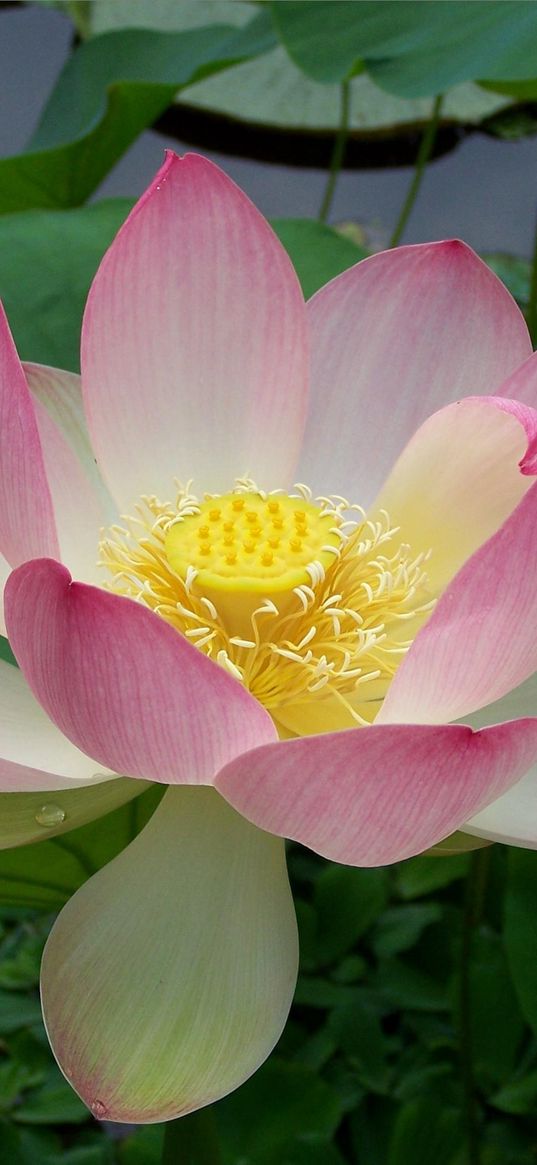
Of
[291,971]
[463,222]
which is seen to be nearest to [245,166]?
[463,222]

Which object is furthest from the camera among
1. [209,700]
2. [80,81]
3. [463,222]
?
[463,222]

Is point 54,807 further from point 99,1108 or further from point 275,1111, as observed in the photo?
point 275,1111

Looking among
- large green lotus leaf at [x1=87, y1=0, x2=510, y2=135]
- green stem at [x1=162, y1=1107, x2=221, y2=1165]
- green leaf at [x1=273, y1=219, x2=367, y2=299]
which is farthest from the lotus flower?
large green lotus leaf at [x1=87, y1=0, x2=510, y2=135]

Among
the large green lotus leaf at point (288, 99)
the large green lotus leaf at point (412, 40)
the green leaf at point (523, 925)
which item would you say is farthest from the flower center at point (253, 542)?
the large green lotus leaf at point (288, 99)

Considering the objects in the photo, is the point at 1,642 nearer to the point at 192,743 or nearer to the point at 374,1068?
the point at 192,743

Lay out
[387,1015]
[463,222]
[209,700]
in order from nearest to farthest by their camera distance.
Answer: [209,700]
[387,1015]
[463,222]

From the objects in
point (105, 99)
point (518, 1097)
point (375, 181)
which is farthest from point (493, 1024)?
point (375, 181)
